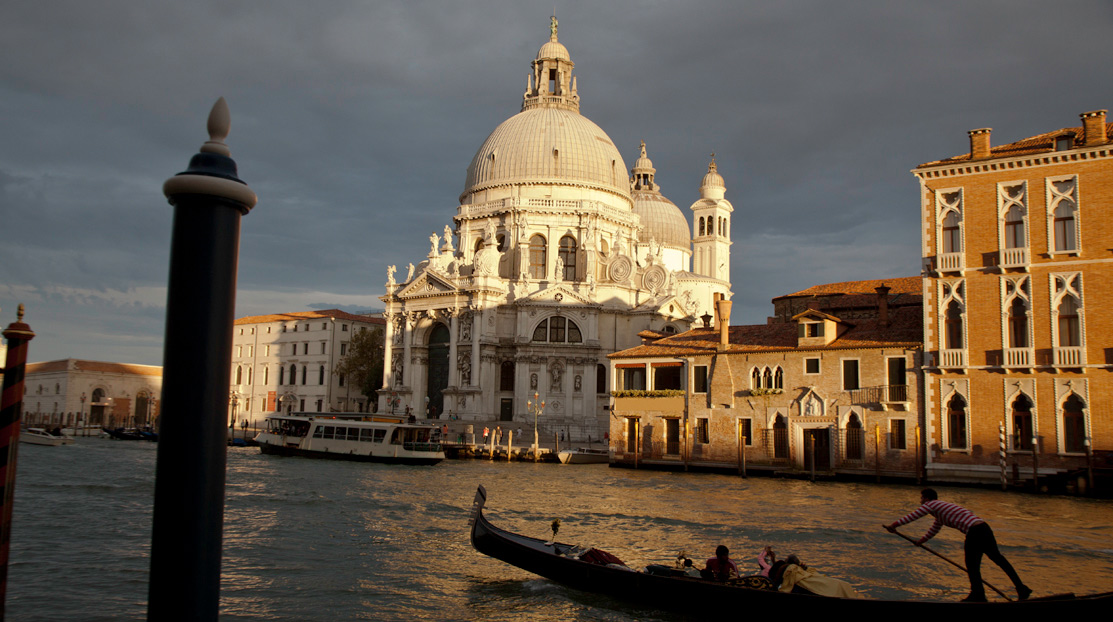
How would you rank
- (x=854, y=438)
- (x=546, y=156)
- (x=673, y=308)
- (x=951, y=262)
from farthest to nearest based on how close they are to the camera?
(x=546, y=156)
(x=673, y=308)
(x=854, y=438)
(x=951, y=262)

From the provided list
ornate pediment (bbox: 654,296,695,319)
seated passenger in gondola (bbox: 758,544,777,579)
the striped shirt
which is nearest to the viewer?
the striped shirt

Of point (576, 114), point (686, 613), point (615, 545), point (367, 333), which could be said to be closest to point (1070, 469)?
point (615, 545)

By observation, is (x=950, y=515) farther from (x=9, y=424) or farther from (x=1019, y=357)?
(x=1019, y=357)

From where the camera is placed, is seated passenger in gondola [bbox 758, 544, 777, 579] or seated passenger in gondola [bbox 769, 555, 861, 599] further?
seated passenger in gondola [bbox 758, 544, 777, 579]

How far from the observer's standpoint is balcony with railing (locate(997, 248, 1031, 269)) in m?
25.8

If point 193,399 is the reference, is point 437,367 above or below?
above

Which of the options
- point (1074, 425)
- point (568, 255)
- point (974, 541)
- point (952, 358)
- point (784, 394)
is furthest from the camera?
point (568, 255)

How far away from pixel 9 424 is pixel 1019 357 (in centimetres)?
2561

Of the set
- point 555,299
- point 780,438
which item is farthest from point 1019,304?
point 555,299

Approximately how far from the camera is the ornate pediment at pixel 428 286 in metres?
51.8

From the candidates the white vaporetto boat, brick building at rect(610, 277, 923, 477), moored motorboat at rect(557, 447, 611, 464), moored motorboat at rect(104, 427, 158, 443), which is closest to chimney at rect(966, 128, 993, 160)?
brick building at rect(610, 277, 923, 477)

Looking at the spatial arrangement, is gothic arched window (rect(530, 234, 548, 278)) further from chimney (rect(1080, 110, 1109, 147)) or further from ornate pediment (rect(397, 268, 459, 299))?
chimney (rect(1080, 110, 1109, 147))

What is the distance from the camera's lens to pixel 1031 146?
26.7 m

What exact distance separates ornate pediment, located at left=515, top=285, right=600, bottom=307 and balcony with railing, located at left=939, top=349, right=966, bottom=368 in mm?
26321
